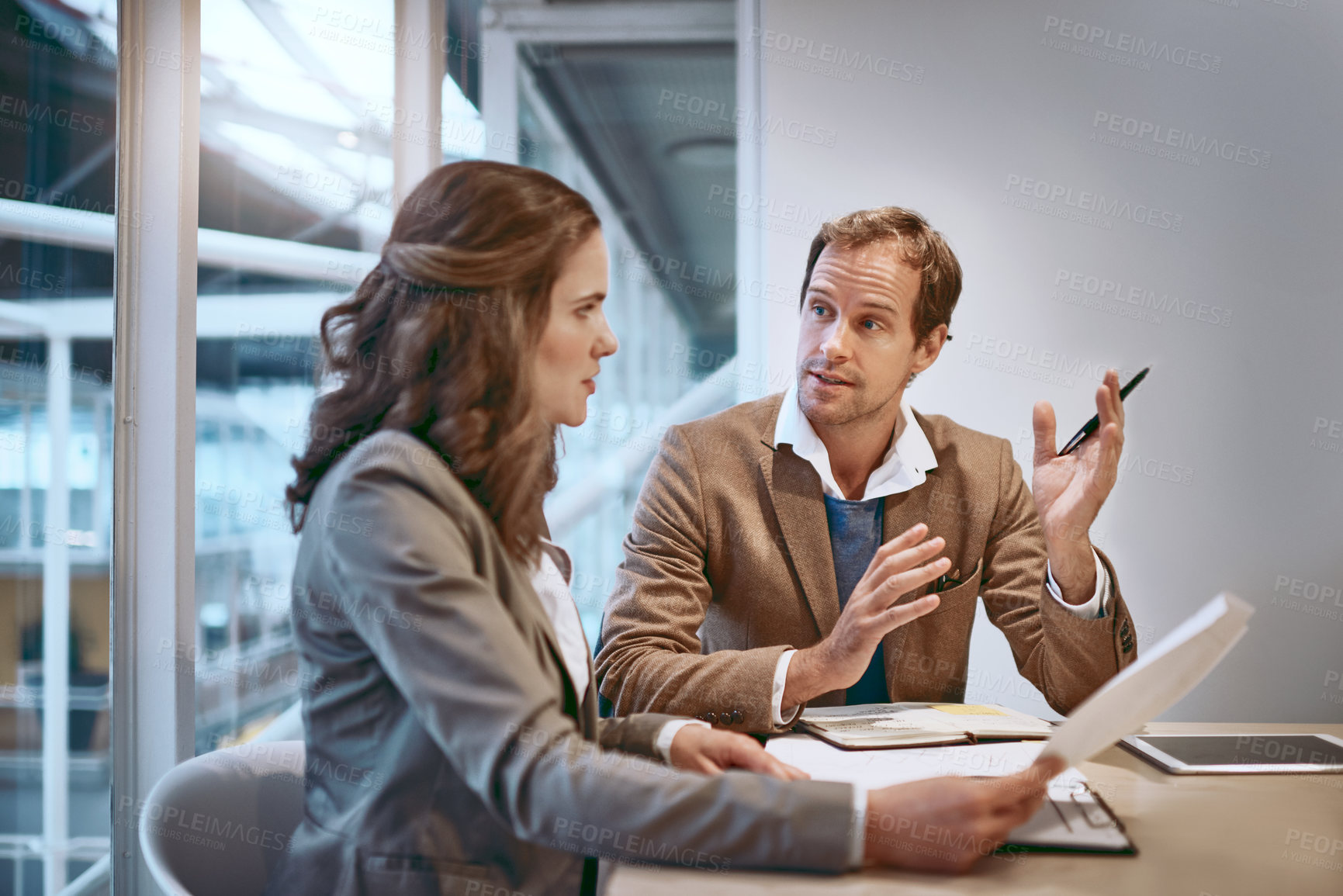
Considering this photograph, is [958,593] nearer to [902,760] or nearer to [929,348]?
[929,348]

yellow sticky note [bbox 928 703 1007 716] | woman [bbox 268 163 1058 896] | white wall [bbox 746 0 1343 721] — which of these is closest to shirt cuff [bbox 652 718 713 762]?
woman [bbox 268 163 1058 896]

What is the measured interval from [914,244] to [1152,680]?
1.23 metres

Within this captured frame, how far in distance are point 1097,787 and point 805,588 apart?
656mm

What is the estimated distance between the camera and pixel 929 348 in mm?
1950

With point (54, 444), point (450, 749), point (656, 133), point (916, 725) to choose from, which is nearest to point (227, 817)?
point (450, 749)

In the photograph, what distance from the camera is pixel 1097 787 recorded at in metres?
1.14

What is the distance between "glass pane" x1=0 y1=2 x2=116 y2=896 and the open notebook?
4.90 ft

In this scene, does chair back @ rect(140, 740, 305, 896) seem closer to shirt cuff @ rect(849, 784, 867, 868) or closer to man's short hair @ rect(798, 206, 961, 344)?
shirt cuff @ rect(849, 784, 867, 868)

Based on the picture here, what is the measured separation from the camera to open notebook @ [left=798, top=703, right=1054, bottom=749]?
1.23 meters

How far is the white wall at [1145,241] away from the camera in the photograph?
2369 millimetres

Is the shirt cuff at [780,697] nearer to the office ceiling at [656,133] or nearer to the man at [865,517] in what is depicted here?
the man at [865,517]

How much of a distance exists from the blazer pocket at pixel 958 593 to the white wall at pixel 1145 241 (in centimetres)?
81

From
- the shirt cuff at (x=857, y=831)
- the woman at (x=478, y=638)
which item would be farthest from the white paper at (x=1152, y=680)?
the shirt cuff at (x=857, y=831)

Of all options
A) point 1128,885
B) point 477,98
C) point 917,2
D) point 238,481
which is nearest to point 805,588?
point 1128,885
